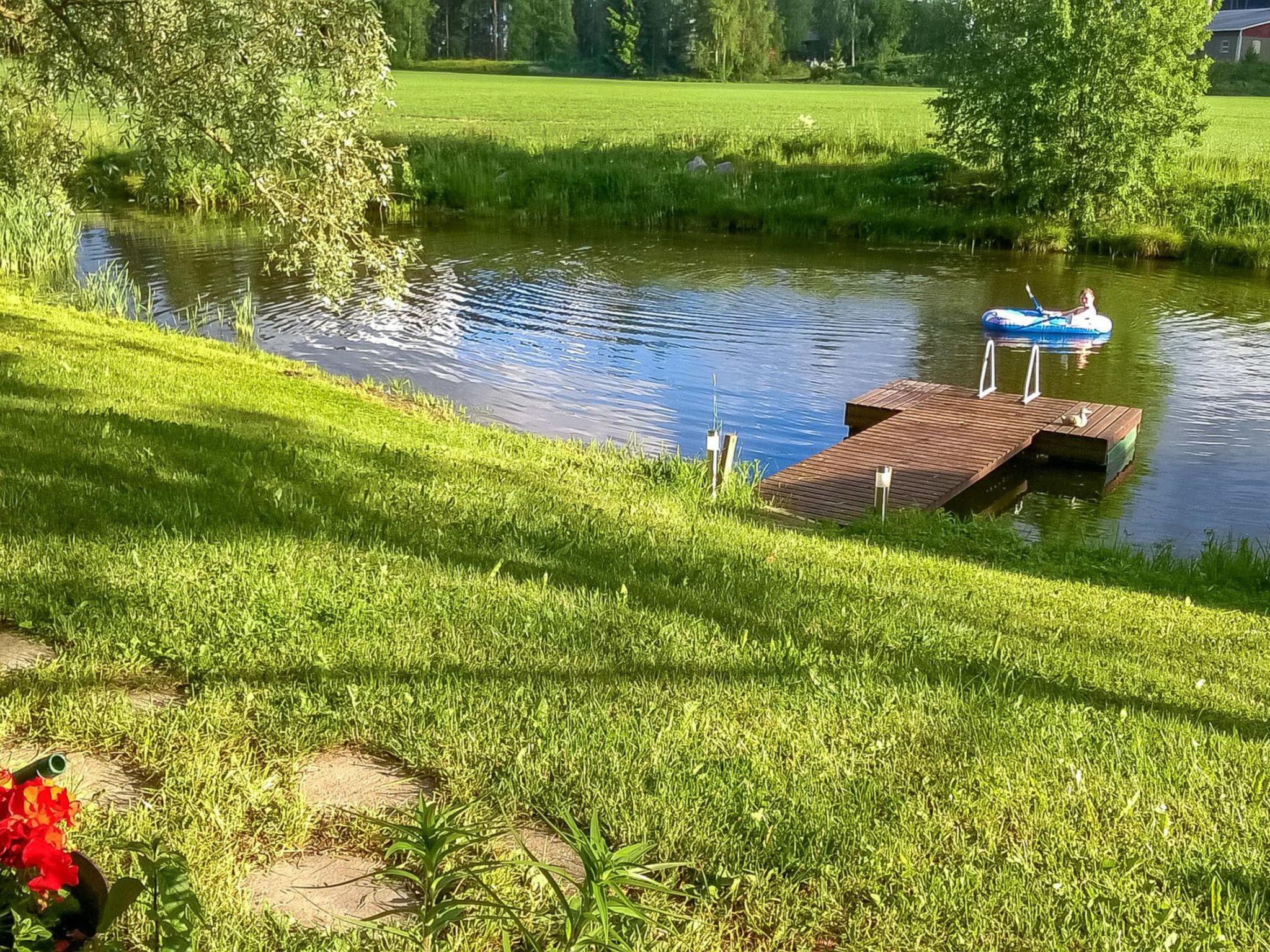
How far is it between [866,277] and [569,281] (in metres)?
6.95

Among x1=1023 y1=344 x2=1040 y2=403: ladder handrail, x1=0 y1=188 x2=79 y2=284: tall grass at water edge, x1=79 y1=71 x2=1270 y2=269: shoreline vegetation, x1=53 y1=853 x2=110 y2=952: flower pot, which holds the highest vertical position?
x1=79 y1=71 x2=1270 y2=269: shoreline vegetation

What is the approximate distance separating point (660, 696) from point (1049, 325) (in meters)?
19.2

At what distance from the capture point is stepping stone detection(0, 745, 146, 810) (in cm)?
373

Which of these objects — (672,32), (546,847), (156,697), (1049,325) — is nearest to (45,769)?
(546,847)

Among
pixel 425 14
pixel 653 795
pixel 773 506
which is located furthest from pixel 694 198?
pixel 425 14

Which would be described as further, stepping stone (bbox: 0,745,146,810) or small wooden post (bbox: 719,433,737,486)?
small wooden post (bbox: 719,433,737,486)

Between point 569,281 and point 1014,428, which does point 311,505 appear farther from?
point 569,281

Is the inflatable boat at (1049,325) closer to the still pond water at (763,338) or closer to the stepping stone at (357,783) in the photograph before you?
the still pond water at (763,338)

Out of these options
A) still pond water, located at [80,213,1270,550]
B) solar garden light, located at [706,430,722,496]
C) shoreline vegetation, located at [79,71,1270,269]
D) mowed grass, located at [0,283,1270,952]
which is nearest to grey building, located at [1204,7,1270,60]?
shoreline vegetation, located at [79,71,1270,269]

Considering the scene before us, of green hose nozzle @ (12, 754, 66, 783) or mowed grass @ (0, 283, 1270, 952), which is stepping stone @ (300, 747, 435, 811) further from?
green hose nozzle @ (12, 754, 66, 783)

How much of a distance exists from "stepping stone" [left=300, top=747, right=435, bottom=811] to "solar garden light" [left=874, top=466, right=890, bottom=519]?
332 inches

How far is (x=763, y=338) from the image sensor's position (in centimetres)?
2180

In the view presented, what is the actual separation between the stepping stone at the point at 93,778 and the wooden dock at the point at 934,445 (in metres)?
9.11

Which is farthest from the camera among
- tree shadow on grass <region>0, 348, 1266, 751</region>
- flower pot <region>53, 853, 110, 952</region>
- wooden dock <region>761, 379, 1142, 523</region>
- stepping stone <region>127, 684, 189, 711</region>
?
wooden dock <region>761, 379, 1142, 523</region>
